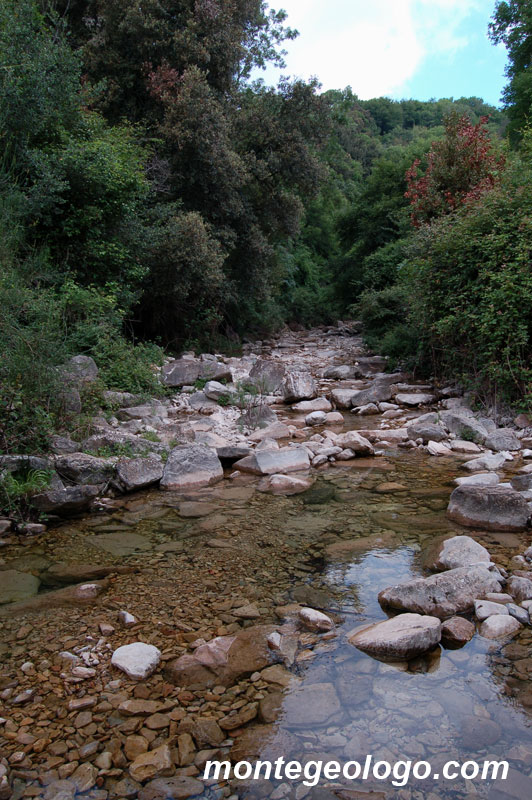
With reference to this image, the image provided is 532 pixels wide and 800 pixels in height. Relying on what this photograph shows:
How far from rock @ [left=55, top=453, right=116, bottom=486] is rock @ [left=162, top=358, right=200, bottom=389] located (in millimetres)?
4706

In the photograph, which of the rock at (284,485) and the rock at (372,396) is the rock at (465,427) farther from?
the rock at (284,485)

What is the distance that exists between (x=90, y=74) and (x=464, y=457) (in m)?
12.9

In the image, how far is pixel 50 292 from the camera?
295 inches

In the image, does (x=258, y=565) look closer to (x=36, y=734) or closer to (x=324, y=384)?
(x=36, y=734)

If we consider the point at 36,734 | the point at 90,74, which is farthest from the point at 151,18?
the point at 36,734

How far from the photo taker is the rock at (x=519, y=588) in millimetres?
3018

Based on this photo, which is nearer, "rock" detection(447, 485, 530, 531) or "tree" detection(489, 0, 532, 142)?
"rock" detection(447, 485, 530, 531)

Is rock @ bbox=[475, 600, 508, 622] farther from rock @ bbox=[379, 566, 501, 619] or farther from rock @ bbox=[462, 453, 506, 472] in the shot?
rock @ bbox=[462, 453, 506, 472]

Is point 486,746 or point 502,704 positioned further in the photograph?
point 502,704

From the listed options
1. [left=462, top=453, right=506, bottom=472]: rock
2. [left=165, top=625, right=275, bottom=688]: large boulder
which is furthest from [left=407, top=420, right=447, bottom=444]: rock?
[left=165, top=625, right=275, bottom=688]: large boulder

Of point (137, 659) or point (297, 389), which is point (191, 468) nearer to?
point (137, 659)

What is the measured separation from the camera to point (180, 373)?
10.3 m

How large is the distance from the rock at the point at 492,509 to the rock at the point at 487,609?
1292mm

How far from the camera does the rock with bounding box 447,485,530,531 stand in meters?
4.09
